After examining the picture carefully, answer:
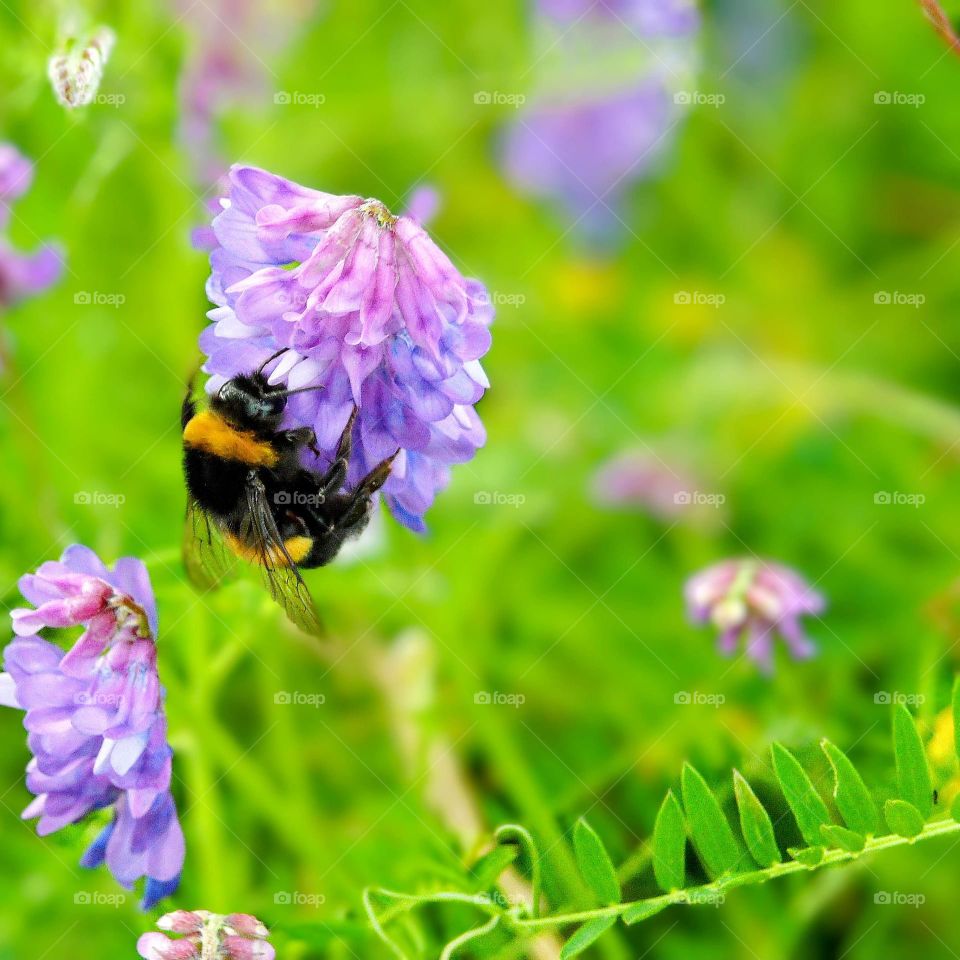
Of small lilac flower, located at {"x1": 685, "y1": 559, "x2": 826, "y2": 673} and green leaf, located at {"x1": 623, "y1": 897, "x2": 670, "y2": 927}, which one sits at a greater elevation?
small lilac flower, located at {"x1": 685, "y1": 559, "x2": 826, "y2": 673}

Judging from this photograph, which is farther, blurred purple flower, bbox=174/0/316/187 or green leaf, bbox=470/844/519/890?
blurred purple flower, bbox=174/0/316/187

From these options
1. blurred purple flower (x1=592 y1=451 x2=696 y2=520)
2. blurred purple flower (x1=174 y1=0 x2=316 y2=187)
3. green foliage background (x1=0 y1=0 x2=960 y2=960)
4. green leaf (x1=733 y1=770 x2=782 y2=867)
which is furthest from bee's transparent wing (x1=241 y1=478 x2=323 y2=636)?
blurred purple flower (x1=592 y1=451 x2=696 y2=520)

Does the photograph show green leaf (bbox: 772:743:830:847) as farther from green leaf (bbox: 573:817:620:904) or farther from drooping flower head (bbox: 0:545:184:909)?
drooping flower head (bbox: 0:545:184:909)

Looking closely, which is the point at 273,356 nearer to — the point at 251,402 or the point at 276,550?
the point at 251,402

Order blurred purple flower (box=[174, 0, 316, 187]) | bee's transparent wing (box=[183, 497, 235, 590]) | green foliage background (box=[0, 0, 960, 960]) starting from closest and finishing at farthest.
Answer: bee's transparent wing (box=[183, 497, 235, 590]), green foliage background (box=[0, 0, 960, 960]), blurred purple flower (box=[174, 0, 316, 187])

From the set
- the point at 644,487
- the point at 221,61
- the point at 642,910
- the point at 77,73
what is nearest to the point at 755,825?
the point at 642,910

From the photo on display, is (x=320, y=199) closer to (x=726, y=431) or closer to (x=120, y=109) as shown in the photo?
(x=120, y=109)

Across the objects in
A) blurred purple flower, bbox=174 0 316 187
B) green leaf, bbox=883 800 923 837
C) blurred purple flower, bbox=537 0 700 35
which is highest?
blurred purple flower, bbox=537 0 700 35

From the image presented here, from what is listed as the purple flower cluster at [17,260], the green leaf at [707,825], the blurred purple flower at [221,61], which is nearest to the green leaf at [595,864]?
the green leaf at [707,825]
